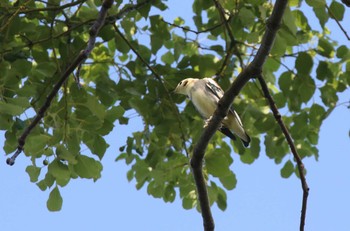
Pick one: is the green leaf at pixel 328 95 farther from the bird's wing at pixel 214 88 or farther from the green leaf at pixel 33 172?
the green leaf at pixel 33 172

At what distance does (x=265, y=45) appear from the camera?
125 inches

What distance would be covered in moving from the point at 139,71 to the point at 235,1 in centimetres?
123

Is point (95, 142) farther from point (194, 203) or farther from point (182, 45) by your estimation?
point (182, 45)

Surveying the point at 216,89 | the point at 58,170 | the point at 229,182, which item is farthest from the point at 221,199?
the point at 58,170

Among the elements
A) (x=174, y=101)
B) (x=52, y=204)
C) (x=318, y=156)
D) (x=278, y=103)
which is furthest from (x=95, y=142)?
(x=318, y=156)

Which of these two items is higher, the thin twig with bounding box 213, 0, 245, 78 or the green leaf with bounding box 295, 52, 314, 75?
A: the thin twig with bounding box 213, 0, 245, 78

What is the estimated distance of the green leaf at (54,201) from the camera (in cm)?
431

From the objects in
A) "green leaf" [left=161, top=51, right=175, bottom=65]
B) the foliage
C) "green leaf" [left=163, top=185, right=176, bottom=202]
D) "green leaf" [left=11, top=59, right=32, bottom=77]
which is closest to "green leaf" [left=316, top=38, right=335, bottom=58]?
the foliage

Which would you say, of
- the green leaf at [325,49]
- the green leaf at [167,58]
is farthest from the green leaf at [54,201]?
the green leaf at [167,58]

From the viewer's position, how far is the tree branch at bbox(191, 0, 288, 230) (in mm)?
3158

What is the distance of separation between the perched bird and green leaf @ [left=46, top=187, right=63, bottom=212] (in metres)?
1.55

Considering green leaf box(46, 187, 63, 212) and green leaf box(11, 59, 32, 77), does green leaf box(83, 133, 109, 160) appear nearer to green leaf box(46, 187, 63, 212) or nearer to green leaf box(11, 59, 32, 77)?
green leaf box(46, 187, 63, 212)

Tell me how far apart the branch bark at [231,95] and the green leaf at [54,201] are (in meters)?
1.06

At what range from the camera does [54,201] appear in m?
4.33
